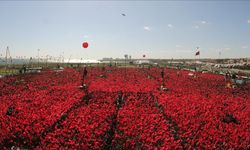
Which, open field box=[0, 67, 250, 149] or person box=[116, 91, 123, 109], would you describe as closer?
open field box=[0, 67, 250, 149]

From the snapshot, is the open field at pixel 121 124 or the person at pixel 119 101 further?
the person at pixel 119 101

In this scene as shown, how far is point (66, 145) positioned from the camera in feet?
29.2

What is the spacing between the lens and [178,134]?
10508 millimetres

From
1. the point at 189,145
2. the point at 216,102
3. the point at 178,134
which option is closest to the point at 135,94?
the point at 216,102

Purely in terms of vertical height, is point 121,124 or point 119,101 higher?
point 119,101

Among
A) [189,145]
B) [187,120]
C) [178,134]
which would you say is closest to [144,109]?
[187,120]

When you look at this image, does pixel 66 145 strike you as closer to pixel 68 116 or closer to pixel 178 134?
pixel 68 116

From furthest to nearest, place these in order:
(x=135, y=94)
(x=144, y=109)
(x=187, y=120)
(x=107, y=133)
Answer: (x=135, y=94) → (x=144, y=109) → (x=187, y=120) → (x=107, y=133)

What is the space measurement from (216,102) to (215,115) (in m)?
3.88

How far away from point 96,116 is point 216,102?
8947 mm

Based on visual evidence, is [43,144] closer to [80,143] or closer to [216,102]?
[80,143]

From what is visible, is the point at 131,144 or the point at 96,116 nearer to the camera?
the point at 131,144

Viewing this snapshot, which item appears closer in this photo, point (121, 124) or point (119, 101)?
point (121, 124)

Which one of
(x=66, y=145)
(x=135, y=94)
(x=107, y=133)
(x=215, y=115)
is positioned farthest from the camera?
(x=135, y=94)
